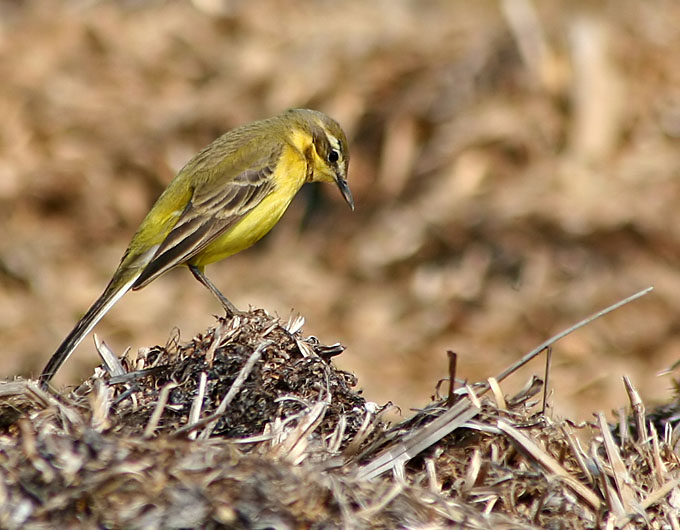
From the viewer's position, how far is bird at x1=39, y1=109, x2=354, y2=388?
253 inches

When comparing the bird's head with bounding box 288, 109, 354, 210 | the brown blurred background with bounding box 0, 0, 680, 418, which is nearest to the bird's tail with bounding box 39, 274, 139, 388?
the bird's head with bounding box 288, 109, 354, 210

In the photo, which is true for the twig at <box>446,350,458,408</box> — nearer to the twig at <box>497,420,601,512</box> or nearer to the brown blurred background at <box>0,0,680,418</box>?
the twig at <box>497,420,601,512</box>

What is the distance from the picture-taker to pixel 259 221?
6855mm

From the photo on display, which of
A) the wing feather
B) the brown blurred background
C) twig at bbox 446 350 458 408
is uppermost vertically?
the brown blurred background

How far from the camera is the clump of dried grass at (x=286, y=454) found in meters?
2.92

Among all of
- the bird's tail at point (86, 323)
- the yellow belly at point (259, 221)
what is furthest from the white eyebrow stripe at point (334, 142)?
the bird's tail at point (86, 323)

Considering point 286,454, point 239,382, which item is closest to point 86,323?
point 239,382

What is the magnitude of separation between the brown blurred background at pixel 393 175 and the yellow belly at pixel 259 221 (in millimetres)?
2713

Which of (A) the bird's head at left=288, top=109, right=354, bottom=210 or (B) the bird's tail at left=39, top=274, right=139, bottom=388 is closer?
(B) the bird's tail at left=39, top=274, right=139, bottom=388

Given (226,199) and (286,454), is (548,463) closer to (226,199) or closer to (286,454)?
(286,454)

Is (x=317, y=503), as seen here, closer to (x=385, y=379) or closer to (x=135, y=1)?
(x=385, y=379)

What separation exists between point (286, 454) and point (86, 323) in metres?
2.81

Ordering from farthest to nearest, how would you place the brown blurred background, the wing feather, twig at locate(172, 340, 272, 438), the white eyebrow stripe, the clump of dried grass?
the brown blurred background
the white eyebrow stripe
the wing feather
twig at locate(172, 340, 272, 438)
the clump of dried grass

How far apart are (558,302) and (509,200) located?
120 centimetres
